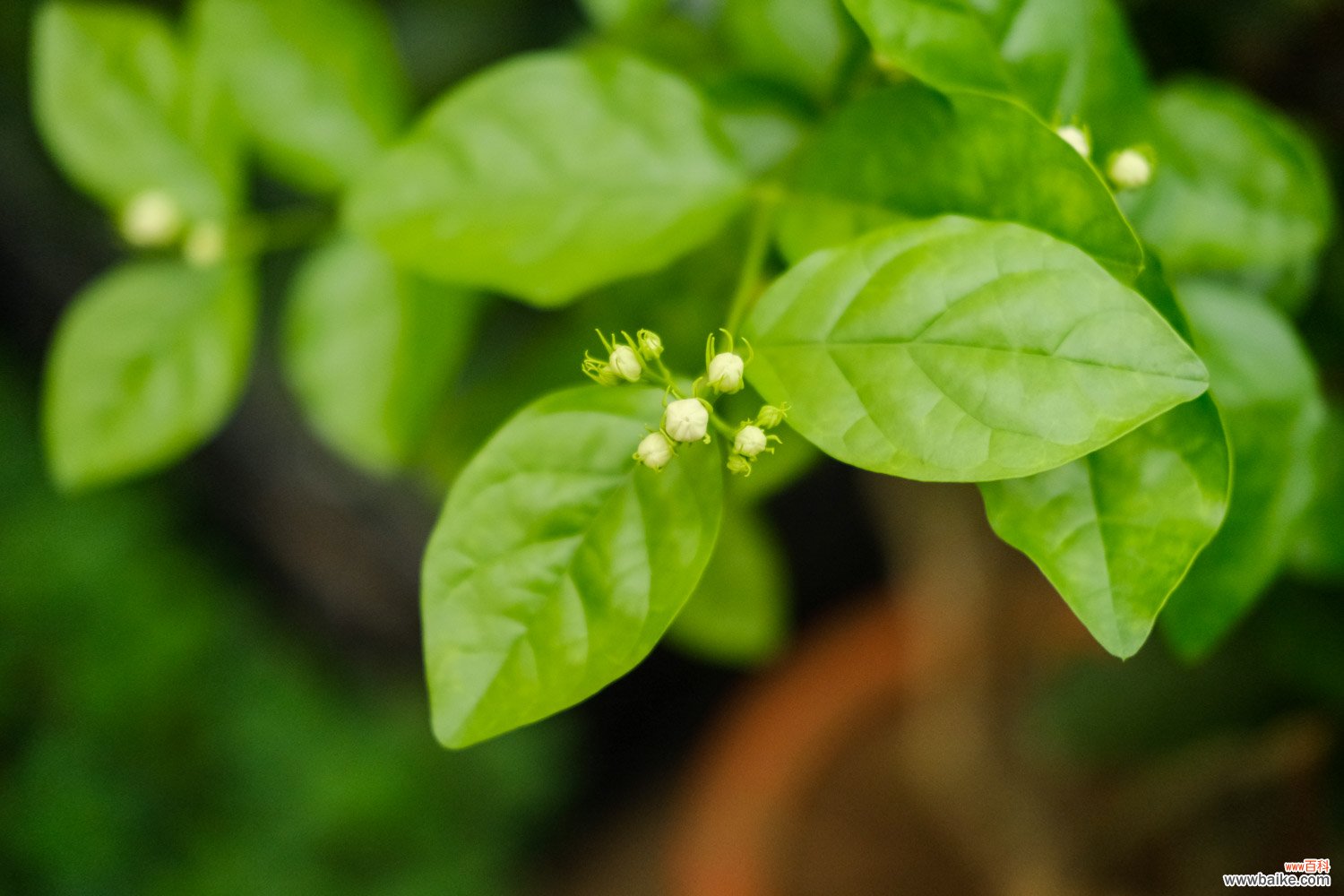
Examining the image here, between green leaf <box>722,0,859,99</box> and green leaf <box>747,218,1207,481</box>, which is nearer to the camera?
green leaf <box>747,218,1207,481</box>

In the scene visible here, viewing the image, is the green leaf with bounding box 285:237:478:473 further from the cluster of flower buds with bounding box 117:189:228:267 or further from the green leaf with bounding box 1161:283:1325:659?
the green leaf with bounding box 1161:283:1325:659

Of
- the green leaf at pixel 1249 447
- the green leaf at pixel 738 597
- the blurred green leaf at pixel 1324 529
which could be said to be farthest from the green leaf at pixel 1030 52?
the green leaf at pixel 738 597

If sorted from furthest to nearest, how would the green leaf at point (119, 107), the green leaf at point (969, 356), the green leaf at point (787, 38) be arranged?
the green leaf at point (119, 107) → the green leaf at point (787, 38) → the green leaf at point (969, 356)

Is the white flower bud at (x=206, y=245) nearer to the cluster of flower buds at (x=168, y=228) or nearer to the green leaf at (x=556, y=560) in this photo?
the cluster of flower buds at (x=168, y=228)

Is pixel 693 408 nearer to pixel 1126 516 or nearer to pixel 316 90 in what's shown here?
pixel 1126 516

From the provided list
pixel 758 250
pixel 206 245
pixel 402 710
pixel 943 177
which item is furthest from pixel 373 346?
pixel 402 710

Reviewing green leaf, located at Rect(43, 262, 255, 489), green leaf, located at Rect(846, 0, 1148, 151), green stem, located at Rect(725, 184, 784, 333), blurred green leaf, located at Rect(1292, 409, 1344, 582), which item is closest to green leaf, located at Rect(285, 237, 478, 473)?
green leaf, located at Rect(43, 262, 255, 489)

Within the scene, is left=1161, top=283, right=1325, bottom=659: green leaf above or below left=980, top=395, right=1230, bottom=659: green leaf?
below
